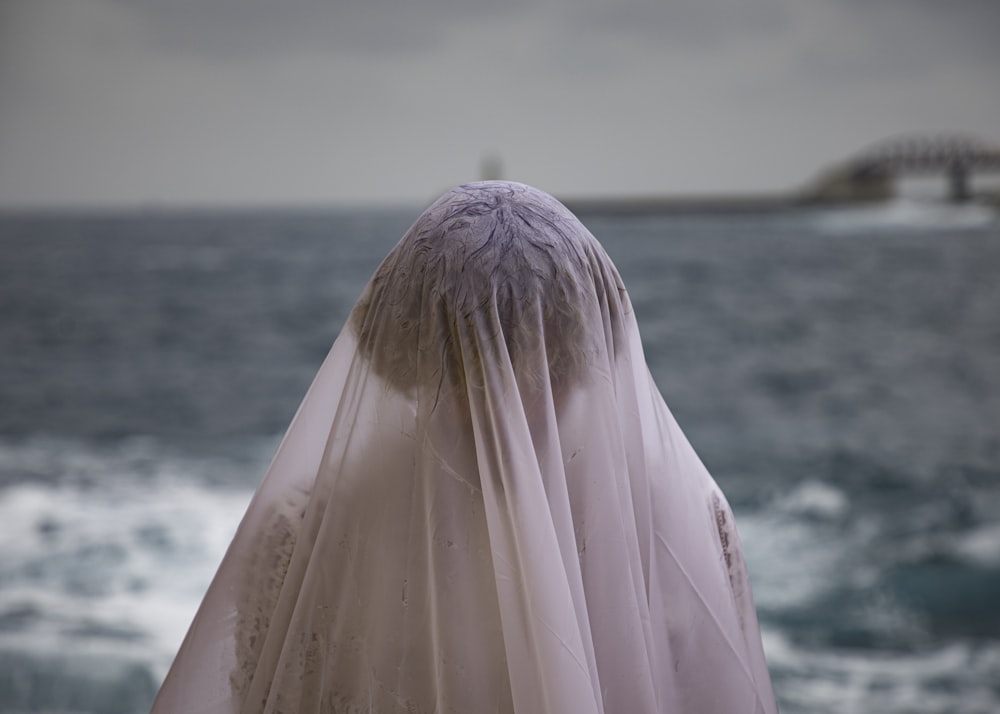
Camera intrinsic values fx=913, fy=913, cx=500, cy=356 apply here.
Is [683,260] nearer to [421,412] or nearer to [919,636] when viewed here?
[919,636]

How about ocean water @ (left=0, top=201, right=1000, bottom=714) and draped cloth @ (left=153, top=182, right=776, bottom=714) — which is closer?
draped cloth @ (left=153, top=182, right=776, bottom=714)

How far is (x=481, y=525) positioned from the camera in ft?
2.77

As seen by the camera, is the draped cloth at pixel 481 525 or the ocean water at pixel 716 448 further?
the ocean water at pixel 716 448

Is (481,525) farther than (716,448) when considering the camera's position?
No

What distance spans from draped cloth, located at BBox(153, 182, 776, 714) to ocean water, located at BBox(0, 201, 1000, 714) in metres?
3.66

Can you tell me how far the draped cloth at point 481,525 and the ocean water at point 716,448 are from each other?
3.66m

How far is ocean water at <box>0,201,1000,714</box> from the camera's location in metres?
4.87

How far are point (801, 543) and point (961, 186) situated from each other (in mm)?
25267

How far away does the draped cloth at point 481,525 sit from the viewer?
0.82 metres

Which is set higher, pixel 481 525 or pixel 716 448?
pixel 481 525

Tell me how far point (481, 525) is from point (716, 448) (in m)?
9.41

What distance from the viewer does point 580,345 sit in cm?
86

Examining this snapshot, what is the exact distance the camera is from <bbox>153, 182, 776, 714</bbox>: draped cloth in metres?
0.82

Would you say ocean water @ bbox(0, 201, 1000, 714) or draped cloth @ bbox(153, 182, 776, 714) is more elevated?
draped cloth @ bbox(153, 182, 776, 714)
